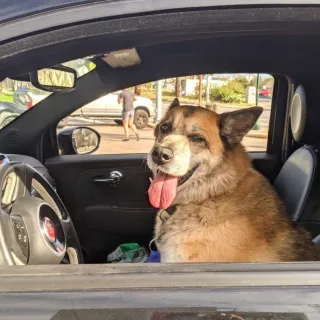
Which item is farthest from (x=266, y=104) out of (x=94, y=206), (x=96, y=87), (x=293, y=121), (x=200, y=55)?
(x=94, y=206)

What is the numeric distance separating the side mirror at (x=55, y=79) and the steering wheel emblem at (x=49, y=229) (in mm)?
830

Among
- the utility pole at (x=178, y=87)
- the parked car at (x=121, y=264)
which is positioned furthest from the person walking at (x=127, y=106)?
the parked car at (x=121, y=264)

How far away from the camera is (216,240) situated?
7.29 feet

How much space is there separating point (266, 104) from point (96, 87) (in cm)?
130

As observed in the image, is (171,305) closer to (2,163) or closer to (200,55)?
(2,163)

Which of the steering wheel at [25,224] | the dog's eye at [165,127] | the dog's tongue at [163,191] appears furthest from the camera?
the dog's eye at [165,127]

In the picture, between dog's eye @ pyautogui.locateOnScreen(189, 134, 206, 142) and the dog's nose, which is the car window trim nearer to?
the dog's nose

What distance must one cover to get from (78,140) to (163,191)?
4.66 feet

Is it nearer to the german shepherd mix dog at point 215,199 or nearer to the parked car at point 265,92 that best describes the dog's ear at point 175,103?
the german shepherd mix dog at point 215,199

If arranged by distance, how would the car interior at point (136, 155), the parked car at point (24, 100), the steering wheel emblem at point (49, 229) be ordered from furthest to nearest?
the parked car at point (24, 100) → the car interior at point (136, 155) → the steering wheel emblem at point (49, 229)

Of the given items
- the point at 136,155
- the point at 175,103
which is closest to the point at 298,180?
the point at 175,103

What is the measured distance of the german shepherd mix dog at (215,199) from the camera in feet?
7.29

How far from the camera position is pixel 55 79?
2512mm

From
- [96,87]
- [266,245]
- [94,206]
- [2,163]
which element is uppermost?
[96,87]
